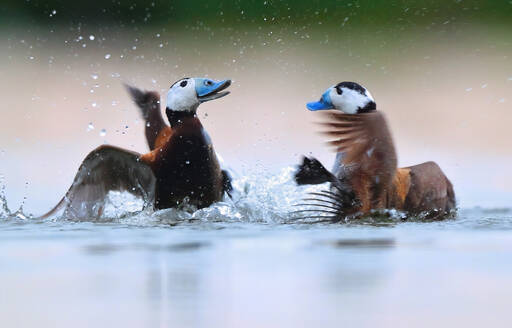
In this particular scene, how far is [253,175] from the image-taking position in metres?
6.21

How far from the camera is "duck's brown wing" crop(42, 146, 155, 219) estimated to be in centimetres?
583

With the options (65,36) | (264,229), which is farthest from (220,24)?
(264,229)

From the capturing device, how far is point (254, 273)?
330cm

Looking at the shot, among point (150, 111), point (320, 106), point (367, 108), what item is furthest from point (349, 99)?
point (150, 111)

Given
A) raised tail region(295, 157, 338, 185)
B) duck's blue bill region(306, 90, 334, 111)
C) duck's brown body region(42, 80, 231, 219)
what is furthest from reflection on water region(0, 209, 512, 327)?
duck's blue bill region(306, 90, 334, 111)

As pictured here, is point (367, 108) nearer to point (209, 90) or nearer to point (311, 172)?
point (311, 172)

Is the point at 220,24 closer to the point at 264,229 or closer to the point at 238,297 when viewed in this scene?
the point at 264,229

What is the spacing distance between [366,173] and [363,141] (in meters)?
0.15

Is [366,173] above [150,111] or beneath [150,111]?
beneath

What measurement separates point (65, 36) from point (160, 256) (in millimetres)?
8005

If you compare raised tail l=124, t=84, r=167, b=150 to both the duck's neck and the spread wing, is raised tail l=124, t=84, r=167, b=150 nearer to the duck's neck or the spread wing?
the duck's neck

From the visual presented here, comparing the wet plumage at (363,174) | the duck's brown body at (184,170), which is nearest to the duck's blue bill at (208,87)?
the duck's brown body at (184,170)

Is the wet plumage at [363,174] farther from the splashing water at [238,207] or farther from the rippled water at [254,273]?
the splashing water at [238,207]

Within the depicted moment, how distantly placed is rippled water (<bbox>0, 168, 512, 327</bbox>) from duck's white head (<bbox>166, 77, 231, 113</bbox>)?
38.9 inches
